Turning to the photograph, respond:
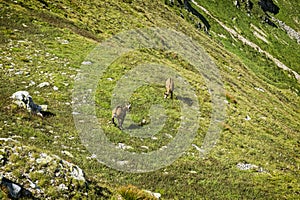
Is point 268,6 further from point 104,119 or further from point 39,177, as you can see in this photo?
point 39,177

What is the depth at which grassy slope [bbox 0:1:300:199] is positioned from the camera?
1348 centimetres

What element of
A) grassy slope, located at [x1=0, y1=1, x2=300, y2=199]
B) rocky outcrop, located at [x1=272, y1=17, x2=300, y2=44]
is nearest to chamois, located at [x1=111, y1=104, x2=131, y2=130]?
grassy slope, located at [x1=0, y1=1, x2=300, y2=199]

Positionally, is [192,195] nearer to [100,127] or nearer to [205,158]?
[205,158]

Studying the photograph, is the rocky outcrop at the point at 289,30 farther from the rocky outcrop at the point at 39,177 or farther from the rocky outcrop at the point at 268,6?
the rocky outcrop at the point at 39,177

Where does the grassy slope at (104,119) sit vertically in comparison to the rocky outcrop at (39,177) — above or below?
below

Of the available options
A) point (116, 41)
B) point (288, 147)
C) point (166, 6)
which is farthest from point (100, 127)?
point (166, 6)

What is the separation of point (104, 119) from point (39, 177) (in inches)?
391

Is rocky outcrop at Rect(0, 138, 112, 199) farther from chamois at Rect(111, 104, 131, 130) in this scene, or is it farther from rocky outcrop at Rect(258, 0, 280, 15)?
rocky outcrop at Rect(258, 0, 280, 15)

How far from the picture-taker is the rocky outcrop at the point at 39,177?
26.6 ft

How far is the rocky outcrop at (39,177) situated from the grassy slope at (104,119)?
258cm

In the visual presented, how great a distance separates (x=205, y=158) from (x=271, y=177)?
158 inches

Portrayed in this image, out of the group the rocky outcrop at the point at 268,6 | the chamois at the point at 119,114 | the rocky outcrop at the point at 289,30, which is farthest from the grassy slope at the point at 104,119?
the rocky outcrop at the point at 268,6

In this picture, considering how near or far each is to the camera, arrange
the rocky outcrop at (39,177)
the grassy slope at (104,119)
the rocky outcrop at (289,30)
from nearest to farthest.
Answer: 1. the rocky outcrop at (39,177)
2. the grassy slope at (104,119)
3. the rocky outcrop at (289,30)

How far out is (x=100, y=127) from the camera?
1712 centimetres
